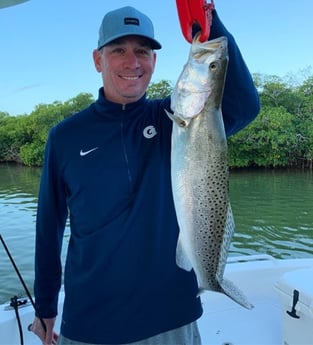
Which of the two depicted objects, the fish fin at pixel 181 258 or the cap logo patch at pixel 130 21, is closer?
the fish fin at pixel 181 258

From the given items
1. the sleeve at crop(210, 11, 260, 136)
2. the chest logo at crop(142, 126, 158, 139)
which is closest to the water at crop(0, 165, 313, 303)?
the chest logo at crop(142, 126, 158, 139)

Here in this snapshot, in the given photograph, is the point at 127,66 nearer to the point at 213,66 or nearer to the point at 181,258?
the point at 213,66

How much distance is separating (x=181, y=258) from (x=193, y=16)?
2.69ft

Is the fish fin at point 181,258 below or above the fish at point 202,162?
below

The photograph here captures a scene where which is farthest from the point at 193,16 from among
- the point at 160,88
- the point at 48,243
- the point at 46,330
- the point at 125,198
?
the point at 160,88

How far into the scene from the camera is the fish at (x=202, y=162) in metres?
1.33

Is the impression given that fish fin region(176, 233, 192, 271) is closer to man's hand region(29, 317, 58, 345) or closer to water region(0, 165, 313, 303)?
man's hand region(29, 317, 58, 345)

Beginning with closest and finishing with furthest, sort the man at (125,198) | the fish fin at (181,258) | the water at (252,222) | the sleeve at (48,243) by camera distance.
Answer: the fish fin at (181,258)
the man at (125,198)
the sleeve at (48,243)
the water at (252,222)

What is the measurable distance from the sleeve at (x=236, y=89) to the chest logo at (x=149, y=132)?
11.3 inches

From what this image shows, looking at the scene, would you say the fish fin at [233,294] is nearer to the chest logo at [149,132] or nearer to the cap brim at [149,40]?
the chest logo at [149,132]

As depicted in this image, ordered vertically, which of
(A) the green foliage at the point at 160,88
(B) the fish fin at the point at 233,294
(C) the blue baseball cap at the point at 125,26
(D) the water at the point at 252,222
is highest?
(A) the green foliage at the point at 160,88

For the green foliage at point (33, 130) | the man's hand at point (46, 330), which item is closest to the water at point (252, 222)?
the man's hand at point (46, 330)

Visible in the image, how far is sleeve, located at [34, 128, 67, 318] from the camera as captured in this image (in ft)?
5.94

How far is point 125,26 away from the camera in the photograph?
5.35 ft
